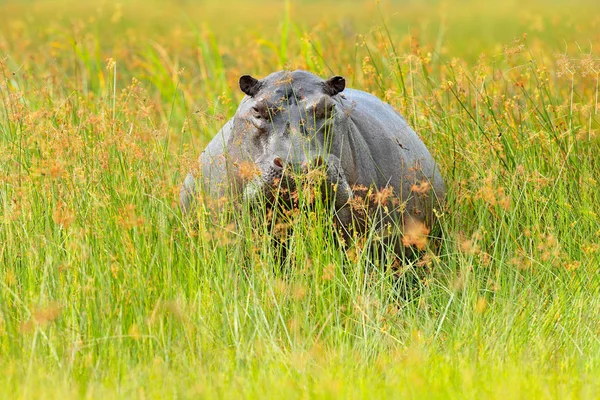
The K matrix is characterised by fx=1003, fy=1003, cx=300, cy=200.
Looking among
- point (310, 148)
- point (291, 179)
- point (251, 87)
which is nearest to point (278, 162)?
point (291, 179)

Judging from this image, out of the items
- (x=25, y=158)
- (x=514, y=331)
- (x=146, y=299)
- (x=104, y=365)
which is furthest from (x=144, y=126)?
(x=514, y=331)

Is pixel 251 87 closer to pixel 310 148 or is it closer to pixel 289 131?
pixel 289 131

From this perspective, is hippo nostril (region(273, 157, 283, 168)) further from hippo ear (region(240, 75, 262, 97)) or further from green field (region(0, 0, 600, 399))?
hippo ear (region(240, 75, 262, 97))

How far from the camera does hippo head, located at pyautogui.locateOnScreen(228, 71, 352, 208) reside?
4.91 m

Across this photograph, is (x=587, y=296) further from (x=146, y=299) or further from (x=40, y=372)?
(x=40, y=372)

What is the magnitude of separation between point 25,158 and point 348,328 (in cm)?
213

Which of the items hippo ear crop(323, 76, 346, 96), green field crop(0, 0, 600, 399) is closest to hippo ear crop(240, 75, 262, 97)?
hippo ear crop(323, 76, 346, 96)

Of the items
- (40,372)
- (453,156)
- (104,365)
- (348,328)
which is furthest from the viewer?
(453,156)

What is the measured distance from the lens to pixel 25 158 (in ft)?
18.0

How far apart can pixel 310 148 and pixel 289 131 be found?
14 centimetres

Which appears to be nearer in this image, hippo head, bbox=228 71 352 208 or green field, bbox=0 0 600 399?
green field, bbox=0 0 600 399

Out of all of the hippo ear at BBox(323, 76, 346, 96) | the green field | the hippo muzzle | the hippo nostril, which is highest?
the hippo ear at BBox(323, 76, 346, 96)

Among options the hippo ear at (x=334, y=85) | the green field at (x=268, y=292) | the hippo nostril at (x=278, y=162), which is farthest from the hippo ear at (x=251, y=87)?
the hippo nostril at (x=278, y=162)

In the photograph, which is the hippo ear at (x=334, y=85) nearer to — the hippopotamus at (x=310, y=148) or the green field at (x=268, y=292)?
→ the hippopotamus at (x=310, y=148)
